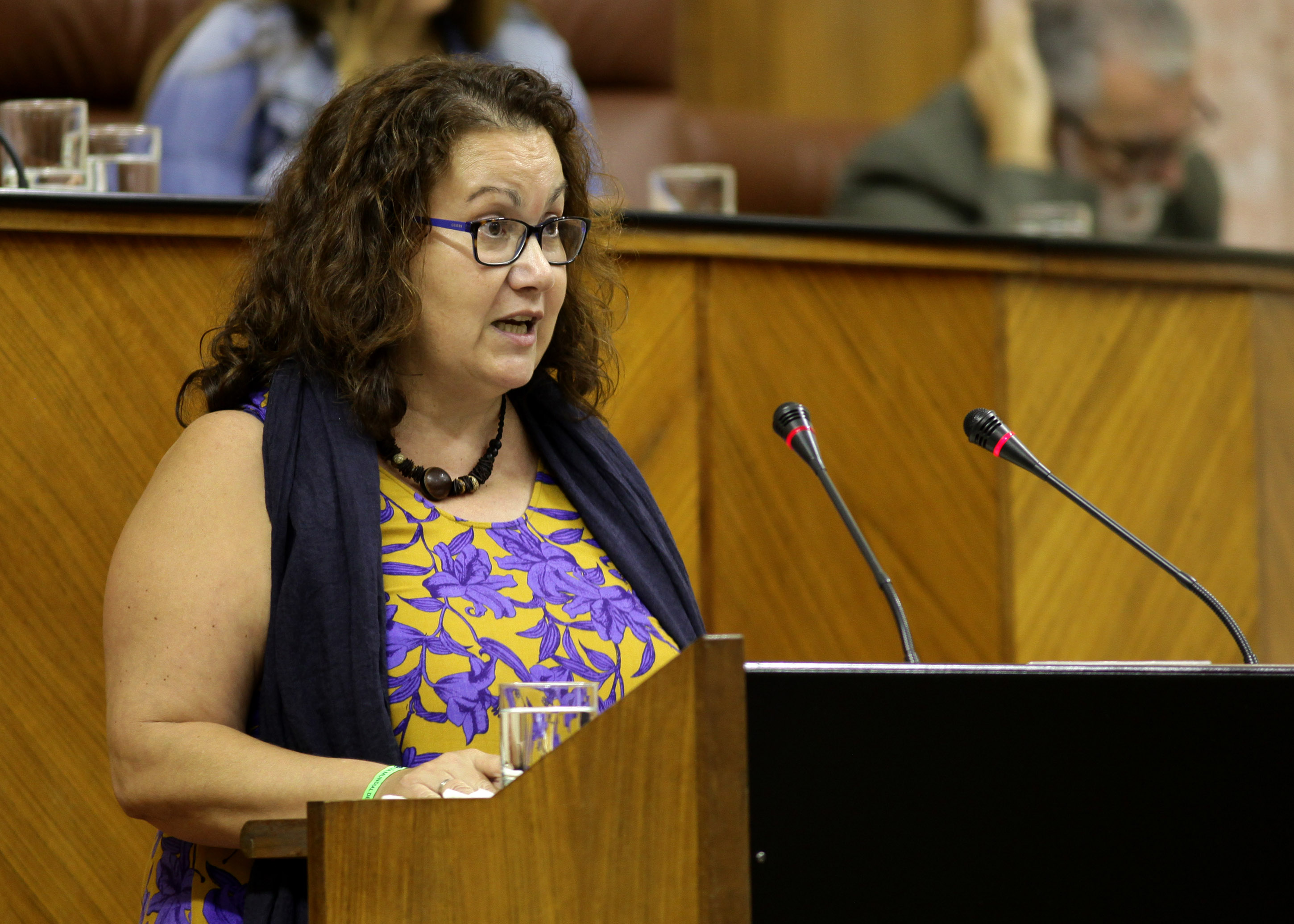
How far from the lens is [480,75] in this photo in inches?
60.4

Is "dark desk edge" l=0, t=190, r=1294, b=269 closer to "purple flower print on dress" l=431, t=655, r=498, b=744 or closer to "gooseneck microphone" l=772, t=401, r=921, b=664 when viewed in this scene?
"gooseneck microphone" l=772, t=401, r=921, b=664

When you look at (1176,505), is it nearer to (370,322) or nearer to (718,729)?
(370,322)

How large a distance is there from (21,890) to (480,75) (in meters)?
0.94

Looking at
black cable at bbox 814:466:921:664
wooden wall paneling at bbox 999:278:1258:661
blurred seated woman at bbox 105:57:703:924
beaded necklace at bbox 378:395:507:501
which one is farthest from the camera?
wooden wall paneling at bbox 999:278:1258:661

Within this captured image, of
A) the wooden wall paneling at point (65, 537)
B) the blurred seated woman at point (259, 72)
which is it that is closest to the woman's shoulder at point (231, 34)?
the blurred seated woman at point (259, 72)

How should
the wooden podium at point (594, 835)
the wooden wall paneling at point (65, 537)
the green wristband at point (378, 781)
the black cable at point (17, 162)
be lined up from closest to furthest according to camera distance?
the wooden podium at point (594, 835), the green wristband at point (378, 781), the wooden wall paneling at point (65, 537), the black cable at point (17, 162)

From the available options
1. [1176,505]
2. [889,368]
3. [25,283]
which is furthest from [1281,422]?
[25,283]

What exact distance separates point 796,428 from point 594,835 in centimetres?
64

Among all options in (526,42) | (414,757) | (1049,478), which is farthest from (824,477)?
(526,42)

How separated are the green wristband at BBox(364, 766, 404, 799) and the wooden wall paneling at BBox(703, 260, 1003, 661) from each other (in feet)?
2.89

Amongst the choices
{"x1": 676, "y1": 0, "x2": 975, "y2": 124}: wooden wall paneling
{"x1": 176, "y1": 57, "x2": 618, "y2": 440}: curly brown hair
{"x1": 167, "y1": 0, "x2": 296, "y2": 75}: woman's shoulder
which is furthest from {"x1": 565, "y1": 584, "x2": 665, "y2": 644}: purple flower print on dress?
{"x1": 676, "y1": 0, "x2": 975, "y2": 124}: wooden wall paneling

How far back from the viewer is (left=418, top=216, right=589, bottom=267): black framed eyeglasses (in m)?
1.46

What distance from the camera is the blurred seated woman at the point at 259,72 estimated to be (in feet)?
8.05

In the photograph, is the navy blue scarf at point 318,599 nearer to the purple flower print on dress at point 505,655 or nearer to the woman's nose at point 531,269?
the purple flower print on dress at point 505,655
